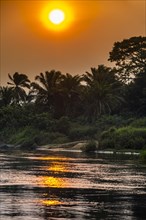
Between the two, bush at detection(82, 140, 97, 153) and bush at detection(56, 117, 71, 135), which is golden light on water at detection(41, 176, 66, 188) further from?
bush at detection(56, 117, 71, 135)

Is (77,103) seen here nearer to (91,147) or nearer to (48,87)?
(48,87)

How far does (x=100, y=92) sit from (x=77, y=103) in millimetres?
11217

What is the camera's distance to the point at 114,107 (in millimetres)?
119000

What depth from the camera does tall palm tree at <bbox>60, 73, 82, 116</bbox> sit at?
125 meters

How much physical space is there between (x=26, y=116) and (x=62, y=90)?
8.86 meters

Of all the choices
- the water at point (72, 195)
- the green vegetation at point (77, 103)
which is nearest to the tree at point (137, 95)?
the green vegetation at point (77, 103)

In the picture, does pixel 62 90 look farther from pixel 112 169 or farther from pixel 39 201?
pixel 39 201

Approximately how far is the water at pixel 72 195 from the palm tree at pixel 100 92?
239 ft

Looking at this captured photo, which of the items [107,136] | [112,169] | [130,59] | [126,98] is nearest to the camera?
[112,169]

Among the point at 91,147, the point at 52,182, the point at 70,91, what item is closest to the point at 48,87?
the point at 70,91

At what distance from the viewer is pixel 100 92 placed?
116 meters

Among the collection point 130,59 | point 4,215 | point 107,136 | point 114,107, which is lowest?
point 4,215

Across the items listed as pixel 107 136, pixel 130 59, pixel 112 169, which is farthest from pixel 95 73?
pixel 112 169

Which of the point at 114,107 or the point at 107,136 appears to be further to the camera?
the point at 114,107
